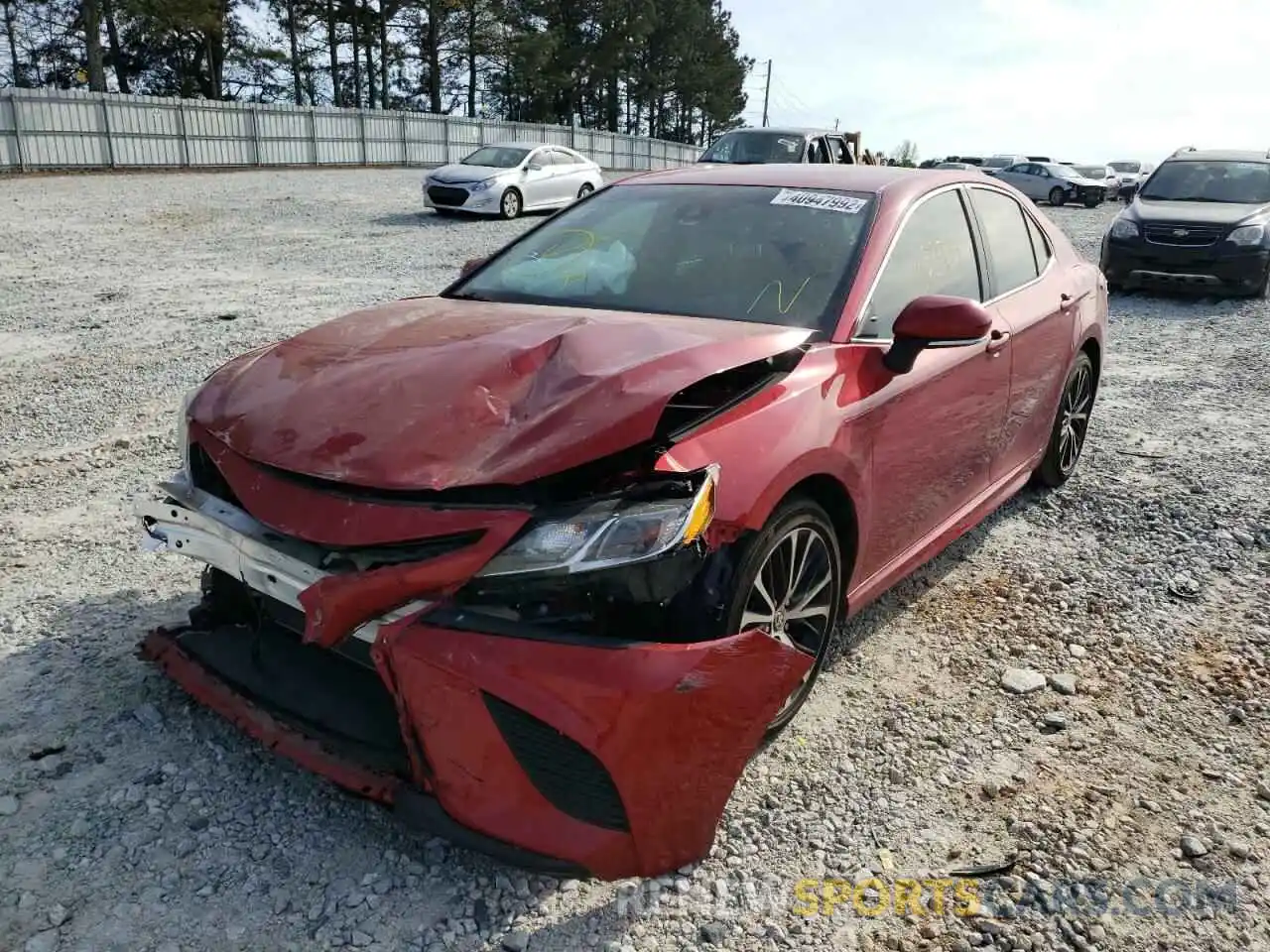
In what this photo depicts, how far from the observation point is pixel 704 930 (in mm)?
2311

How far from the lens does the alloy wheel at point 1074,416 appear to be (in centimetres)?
505

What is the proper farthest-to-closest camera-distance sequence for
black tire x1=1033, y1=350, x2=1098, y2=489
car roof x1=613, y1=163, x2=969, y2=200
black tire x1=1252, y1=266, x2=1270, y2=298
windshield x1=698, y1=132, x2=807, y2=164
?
1. windshield x1=698, y1=132, x2=807, y2=164
2. black tire x1=1252, y1=266, x2=1270, y2=298
3. black tire x1=1033, y1=350, x2=1098, y2=489
4. car roof x1=613, y1=163, x2=969, y2=200

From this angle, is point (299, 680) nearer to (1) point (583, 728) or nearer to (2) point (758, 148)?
(1) point (583, 728)

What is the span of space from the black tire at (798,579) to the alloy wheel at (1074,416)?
2.51 meters

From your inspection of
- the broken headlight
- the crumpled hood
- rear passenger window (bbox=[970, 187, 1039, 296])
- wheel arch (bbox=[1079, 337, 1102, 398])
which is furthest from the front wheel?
the broken headlight

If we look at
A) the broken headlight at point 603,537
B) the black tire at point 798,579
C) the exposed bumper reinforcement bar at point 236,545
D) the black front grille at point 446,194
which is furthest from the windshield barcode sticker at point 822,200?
the black front grille at point 446,194

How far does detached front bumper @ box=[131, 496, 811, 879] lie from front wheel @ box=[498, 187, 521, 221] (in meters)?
16.2

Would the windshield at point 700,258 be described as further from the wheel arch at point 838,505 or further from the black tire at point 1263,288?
the black tire at point 1263,288

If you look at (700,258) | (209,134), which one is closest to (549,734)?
(700,258)

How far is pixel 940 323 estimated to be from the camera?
2.96 metres

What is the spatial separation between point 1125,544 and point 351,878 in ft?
12.3

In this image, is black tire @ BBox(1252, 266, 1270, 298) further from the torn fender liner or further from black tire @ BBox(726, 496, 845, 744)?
the torn fender liner

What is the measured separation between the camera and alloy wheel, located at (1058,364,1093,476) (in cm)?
505

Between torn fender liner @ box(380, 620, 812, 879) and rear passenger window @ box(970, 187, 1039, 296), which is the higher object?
rear passenger window @ box(970, 187, 1039, 296)
